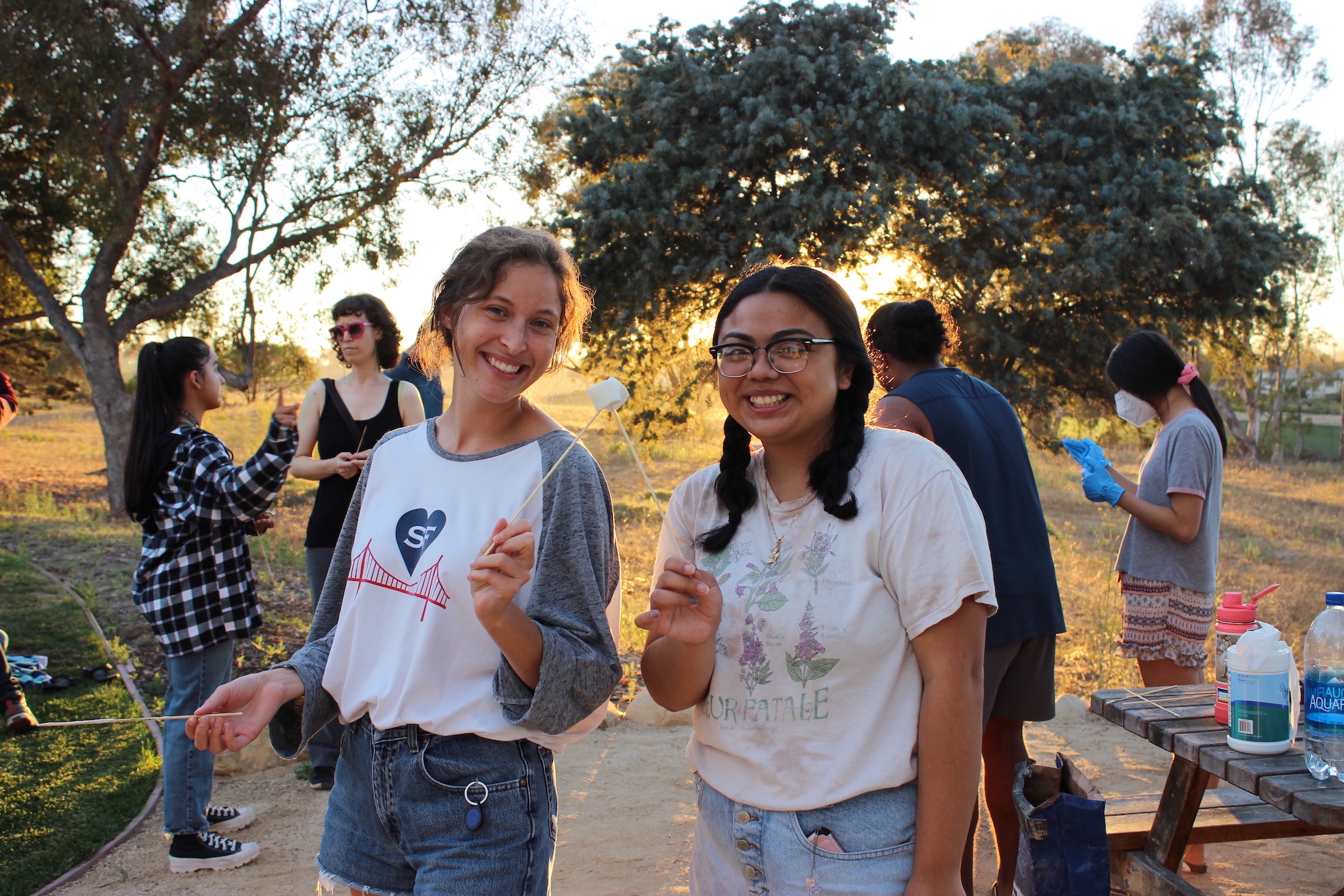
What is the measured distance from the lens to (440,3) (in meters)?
12.6

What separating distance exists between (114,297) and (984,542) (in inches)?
584

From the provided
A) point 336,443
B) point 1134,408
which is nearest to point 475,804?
point 336,443

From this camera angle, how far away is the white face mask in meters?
4.08

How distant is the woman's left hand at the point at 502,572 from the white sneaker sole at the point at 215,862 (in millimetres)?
2979

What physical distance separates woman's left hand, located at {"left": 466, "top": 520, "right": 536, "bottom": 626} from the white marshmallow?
0.48 metres

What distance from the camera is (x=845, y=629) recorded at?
1.65m

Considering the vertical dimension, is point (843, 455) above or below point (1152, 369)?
below

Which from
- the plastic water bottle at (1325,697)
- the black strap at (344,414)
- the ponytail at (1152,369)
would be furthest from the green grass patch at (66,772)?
the ponytail at (1152,369)

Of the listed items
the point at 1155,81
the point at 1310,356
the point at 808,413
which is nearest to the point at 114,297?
the point at 1155,81

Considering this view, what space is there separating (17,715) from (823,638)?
457 centimetres

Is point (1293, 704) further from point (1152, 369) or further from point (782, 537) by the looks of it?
point (782, 537)

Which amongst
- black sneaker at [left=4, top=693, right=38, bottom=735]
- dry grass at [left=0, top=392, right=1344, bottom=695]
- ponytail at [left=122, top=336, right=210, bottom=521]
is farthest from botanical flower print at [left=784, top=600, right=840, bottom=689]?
black sneaker at [left=4, top=693, right=38, bottom=735]

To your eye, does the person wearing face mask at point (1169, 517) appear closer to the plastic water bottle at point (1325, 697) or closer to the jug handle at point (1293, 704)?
the jug handle at point (1293, 704)

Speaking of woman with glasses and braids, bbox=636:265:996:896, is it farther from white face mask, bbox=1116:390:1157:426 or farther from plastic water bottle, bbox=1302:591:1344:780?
white face mask, bbox=1116:390:1157:426
